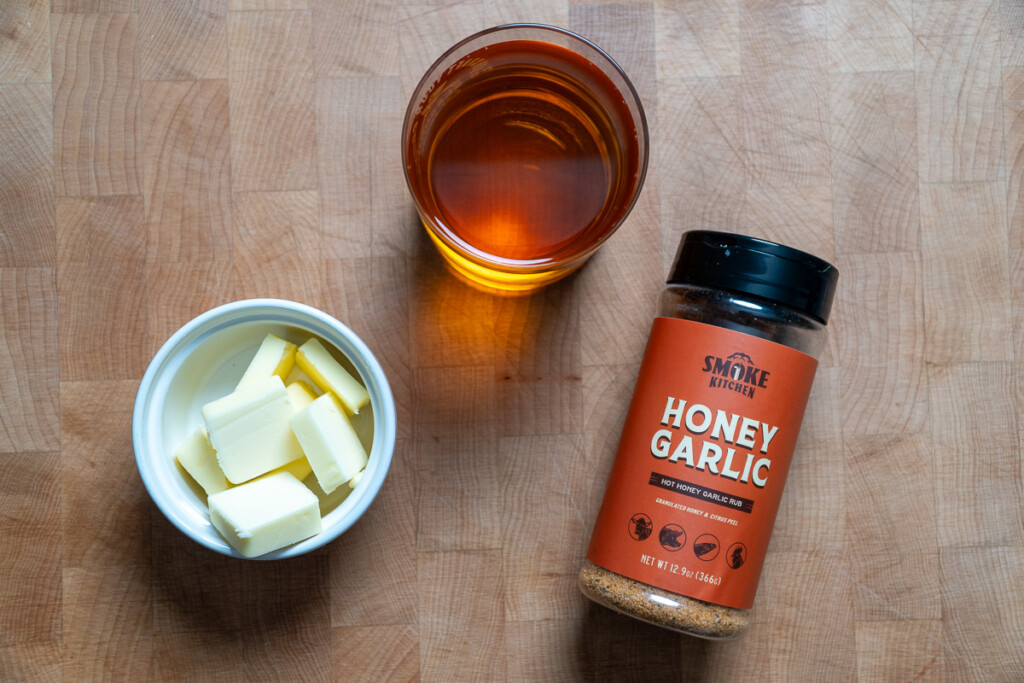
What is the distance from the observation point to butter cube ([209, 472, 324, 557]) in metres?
0.73

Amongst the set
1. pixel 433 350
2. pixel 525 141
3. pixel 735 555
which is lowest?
pixel 735 555

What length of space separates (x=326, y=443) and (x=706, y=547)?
15.9 inches

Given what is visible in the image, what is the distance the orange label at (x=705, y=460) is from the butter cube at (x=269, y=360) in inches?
15.4

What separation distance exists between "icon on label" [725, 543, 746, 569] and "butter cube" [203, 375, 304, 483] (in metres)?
0.48

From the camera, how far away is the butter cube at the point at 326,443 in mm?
759

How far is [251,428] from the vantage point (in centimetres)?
77

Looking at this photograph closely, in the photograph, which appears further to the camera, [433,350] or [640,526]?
[433,350]

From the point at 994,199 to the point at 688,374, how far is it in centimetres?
49

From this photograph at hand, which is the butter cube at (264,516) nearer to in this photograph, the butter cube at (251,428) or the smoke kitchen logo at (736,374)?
the butter cube at (251,428)

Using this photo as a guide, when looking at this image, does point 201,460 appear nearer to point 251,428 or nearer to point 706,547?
point 251,428

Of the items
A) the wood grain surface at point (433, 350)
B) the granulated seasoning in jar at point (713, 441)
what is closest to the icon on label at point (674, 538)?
the granulated seasoning in jar at point (713, 441)

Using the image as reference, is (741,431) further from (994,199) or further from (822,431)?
(994,199)

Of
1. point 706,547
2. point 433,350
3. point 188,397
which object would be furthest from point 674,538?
point 188,397

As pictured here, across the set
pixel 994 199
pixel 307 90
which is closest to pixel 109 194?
pixel 307 90
